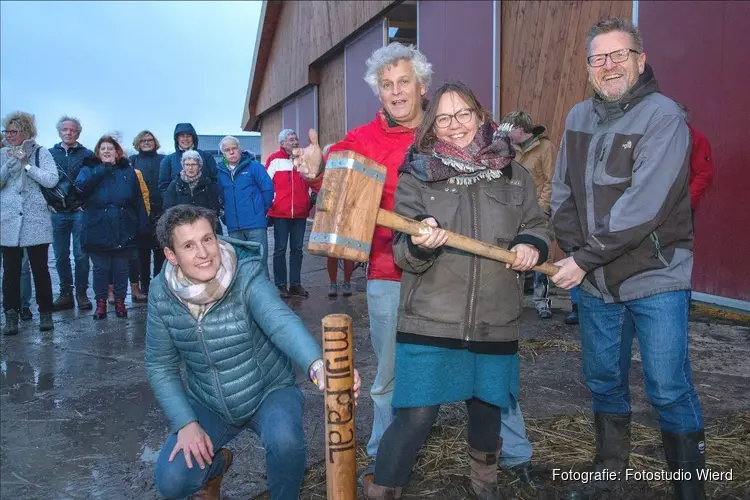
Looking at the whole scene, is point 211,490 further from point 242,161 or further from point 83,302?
point 83,302

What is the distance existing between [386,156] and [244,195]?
15.8 feet

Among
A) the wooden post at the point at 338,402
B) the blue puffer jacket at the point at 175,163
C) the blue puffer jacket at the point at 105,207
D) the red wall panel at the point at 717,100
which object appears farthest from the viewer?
the blue puffer jacket at the point at 175,163

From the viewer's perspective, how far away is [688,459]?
2.67 metres

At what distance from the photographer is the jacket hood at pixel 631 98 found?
271 cm

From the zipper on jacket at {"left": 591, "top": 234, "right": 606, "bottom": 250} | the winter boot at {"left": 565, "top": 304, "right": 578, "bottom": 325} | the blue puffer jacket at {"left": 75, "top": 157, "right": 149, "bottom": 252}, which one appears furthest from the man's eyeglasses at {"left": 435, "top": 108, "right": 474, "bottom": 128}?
the blue puffer jacket at {"left": 75, "top": 157, "right": 149, "bottom": 252}

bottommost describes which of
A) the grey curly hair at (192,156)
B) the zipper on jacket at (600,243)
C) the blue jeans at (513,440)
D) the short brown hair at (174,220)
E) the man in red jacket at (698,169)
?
the blue jeans at (513,440)

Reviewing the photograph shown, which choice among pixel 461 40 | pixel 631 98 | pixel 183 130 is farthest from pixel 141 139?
pixel 631 98

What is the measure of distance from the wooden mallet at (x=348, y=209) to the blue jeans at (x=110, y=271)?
542cm

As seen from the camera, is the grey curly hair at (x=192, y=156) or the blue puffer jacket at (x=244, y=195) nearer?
the grey curly hair at (x=192, y=156)

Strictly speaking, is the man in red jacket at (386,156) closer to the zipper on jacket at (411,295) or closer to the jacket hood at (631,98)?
the zipper on jacket at (411,295)

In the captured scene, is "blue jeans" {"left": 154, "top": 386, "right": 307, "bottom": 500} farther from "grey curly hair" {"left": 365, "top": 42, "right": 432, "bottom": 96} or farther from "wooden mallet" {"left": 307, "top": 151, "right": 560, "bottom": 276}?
"grey curly hair" {"left": 365, "top": 42, "right": 432, "bottom": 96}

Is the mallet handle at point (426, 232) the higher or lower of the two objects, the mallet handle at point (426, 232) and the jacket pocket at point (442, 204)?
the lower

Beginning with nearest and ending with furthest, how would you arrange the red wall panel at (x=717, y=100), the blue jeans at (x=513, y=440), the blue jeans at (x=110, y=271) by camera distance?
the blue jeans at (x=513, y=440), the red wall panel at (x=717, y=100), the blue jeans at (x=110, y=271)

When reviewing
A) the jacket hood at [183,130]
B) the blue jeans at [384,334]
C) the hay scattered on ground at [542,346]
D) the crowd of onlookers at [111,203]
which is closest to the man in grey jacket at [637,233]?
the blue jeans at [384,334]
